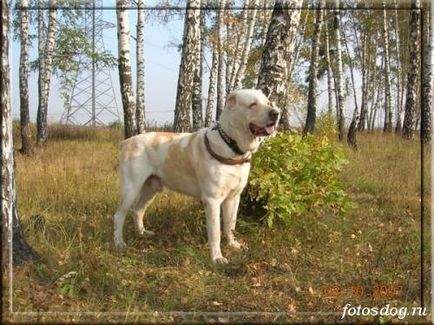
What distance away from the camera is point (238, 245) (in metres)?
5.21

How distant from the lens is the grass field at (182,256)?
3.91m

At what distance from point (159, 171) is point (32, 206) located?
4.50 feet

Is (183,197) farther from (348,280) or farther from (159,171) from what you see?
(348,280)

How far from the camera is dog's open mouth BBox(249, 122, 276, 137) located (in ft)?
15.2

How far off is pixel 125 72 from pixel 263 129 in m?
4.64

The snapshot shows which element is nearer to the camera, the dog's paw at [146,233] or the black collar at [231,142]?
the black collar at [231,142]

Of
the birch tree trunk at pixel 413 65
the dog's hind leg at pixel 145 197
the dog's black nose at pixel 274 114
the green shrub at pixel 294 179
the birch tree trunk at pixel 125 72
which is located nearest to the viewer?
the dog's black nose at pixel 274 114

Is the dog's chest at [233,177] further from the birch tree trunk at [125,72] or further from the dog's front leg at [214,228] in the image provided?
the birch tree trunk at [125,72]

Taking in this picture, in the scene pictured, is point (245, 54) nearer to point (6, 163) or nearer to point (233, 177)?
point (233, 177)

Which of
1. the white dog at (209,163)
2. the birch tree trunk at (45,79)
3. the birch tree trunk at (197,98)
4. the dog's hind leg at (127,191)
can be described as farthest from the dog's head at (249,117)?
the birch tree trunk at (197,98)

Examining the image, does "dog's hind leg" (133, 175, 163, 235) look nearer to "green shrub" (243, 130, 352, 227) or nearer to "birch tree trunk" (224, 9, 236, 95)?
"green shrub" (243, 130, 352, 227)

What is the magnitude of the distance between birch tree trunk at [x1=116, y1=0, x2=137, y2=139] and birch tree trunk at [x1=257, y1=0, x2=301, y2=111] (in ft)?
7.60

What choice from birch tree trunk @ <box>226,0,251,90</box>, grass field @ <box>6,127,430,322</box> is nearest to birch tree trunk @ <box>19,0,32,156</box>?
grass field @ <box>6,127,430,322</box>

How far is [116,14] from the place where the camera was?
895 cm
